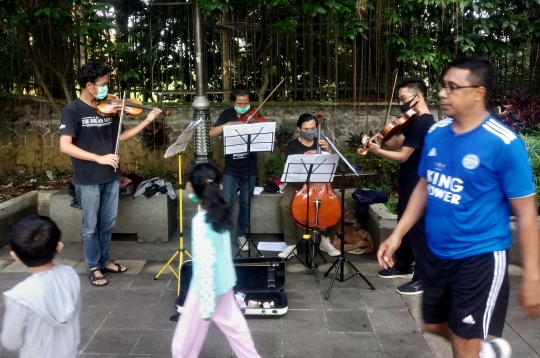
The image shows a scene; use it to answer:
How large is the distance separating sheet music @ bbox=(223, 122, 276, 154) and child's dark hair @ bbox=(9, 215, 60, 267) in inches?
111

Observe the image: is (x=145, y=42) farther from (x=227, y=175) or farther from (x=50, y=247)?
(x=50, y=247)

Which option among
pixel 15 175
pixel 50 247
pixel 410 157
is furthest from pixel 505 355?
pixel 15 175

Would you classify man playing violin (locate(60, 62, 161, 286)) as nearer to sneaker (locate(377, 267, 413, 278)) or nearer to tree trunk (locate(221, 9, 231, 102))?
sneaker (locate(377, 267, 413, 278))

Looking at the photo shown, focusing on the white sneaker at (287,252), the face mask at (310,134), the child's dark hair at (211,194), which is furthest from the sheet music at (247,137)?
the child's dark hair at (211,194)

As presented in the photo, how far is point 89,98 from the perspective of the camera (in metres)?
5.08

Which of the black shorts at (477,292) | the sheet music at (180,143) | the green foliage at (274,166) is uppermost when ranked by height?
the sheet music at (180,143)

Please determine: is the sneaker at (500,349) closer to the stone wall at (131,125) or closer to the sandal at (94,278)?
the sandal at (94,278)

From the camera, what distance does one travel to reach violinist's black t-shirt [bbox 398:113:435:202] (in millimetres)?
4625

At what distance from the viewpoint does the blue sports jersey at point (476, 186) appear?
266cm

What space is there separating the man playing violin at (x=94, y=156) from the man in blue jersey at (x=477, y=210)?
9.98 feet

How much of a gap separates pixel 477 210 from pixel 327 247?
3413 millimetres

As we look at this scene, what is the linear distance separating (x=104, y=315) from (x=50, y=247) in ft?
6.61

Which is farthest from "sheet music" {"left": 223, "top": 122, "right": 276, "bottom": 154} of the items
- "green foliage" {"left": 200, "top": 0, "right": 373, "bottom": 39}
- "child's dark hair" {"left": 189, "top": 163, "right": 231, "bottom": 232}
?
"child's dark hair" {"left": 189, "top": 163, "right": 231, "bottom": 232}

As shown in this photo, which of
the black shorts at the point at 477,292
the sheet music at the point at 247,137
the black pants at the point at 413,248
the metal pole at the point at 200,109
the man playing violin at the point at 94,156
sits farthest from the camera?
the metal pole at the point at 200,109
